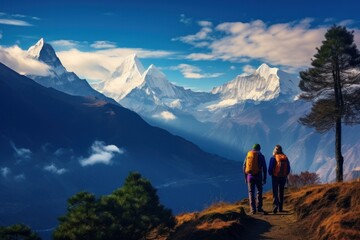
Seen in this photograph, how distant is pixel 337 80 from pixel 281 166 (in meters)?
16.9

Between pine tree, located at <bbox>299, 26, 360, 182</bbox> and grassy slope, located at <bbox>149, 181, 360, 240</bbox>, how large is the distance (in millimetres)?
15883

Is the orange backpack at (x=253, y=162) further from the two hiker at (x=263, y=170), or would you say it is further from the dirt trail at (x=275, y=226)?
the dirt trail at (x=275, y=226)

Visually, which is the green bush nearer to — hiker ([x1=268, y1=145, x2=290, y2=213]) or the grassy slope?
the grassy slope

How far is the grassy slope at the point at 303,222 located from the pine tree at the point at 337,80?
52.1 feet

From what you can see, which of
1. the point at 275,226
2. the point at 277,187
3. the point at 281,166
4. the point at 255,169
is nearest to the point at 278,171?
the point at 281,166

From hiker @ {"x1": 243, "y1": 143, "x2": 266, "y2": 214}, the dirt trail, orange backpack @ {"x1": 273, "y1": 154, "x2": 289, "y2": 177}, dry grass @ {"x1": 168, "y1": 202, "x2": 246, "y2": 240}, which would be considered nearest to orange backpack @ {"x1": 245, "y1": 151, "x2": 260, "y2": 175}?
hiker @ {"x1": 243, "y1": 143, "x2": 266, "y2": 214}

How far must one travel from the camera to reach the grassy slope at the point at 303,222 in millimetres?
14531

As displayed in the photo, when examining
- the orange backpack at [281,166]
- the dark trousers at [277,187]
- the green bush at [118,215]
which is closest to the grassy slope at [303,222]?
the dark trousers at [277,187]

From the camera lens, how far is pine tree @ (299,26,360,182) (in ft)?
108

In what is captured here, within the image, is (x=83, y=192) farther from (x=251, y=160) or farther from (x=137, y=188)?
(x=251, y=160)

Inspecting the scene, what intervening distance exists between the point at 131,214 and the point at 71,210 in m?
3.02

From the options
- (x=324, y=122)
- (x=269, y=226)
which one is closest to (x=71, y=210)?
(x=269, y=226)

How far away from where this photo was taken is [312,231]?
15.8 metres

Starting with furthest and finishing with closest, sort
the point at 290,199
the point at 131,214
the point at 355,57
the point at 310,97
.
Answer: the point at 310,97
the point at 355,57
the point at 290,199
the point at 131,214
